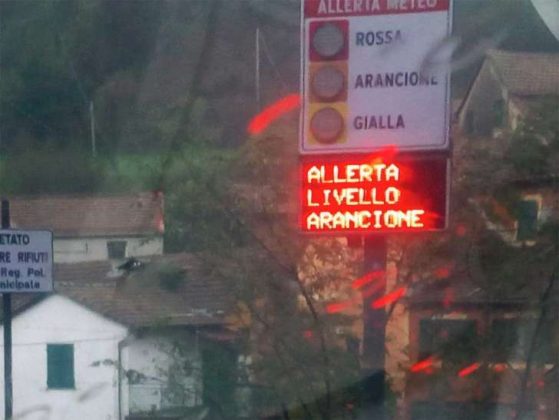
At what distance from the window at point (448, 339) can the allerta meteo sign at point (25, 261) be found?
6.25 feet

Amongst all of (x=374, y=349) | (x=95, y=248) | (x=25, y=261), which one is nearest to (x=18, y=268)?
(x=25, y=261)

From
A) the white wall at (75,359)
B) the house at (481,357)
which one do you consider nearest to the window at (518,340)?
the house at (481,357)

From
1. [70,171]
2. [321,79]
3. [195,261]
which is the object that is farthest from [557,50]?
[70,171]

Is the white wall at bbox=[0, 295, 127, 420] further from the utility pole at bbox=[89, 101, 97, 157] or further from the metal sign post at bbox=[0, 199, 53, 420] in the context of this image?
the utility pole at bbox=[89, 101, 97, 157]

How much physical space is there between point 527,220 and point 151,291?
1.92m

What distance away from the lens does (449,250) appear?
569cm

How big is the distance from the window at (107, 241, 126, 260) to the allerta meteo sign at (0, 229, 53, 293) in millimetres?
316

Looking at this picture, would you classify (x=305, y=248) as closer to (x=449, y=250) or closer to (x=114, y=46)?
(x=449, y=250)

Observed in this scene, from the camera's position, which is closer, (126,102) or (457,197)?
(457,197)

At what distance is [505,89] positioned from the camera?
6.04 metres

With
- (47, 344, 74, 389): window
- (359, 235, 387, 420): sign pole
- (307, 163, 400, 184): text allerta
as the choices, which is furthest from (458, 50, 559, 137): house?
(47, 344, 74, 389): window

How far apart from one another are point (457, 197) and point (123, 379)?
1872mm

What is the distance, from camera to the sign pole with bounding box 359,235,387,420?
18.0 ft

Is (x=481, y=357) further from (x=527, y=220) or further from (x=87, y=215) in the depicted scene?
(x=87, y=215)
